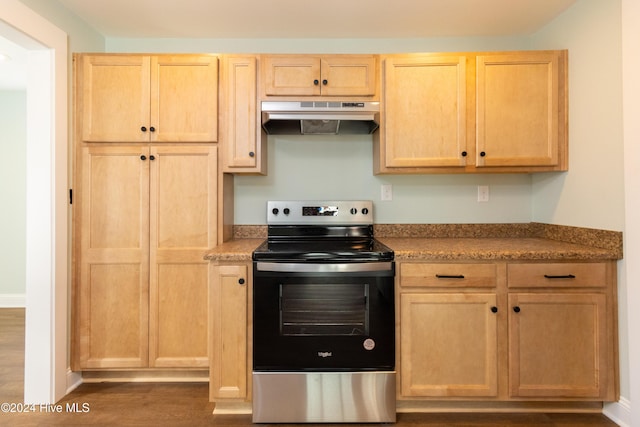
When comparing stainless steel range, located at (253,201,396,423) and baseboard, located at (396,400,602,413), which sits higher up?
stainless steel range, located at (253,201,396,423)

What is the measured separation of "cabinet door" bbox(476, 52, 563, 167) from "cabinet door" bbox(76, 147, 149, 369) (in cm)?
223

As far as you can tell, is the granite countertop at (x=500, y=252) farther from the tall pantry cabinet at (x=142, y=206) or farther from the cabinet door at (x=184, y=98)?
the cabinet door at (x=184, y=98)

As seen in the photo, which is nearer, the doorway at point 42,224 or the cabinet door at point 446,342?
the cabinet door at point 446,342

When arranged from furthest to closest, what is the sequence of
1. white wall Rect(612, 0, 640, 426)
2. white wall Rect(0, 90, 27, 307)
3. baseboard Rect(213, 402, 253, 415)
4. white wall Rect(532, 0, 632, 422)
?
white wall Rect(0, 90, 27, 307)
baseboard Rect(213, 402, 253, 415)
white wall Rect(532, 0, 632, 422)
white wall Rect(612, 0, 640, 426)

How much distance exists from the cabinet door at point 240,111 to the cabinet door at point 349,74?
465 millimetres

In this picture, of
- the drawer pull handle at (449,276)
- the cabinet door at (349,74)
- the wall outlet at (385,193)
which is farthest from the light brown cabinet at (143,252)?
the drawer pull handle at (449,276)

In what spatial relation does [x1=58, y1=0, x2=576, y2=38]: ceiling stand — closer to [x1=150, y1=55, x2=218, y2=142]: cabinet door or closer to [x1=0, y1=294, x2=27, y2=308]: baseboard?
[x1=150, y1=55, x2=218, y2=142]: cabinet door

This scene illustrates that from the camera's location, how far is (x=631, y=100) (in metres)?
1.75

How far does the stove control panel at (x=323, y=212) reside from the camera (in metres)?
2.50

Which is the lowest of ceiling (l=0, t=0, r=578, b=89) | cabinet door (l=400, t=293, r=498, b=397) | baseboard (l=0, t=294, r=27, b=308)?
baseboard (l=0, t=294, r=27, b=308)

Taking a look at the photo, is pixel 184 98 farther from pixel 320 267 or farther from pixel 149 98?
pixel 320 267

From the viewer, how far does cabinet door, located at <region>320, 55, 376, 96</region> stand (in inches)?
88.1

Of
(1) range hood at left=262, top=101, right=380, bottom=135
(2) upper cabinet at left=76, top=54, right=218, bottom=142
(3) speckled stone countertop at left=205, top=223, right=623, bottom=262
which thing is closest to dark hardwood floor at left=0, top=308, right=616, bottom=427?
(3) speckled stone countertop at left=205, top=223, right=623, bottom=262

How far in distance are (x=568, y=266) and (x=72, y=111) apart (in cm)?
313
